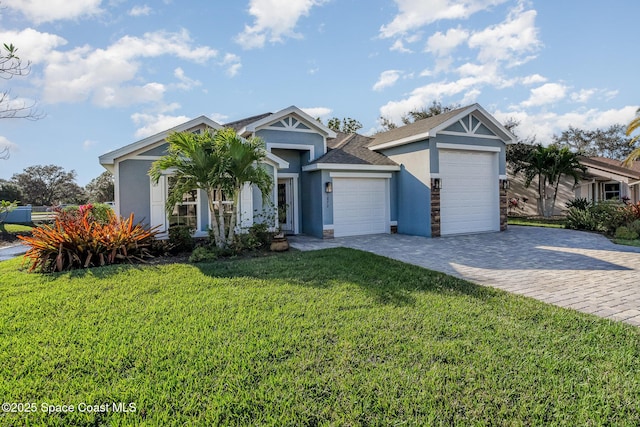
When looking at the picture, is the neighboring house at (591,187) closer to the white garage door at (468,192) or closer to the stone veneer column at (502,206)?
the stone veneer column at (502,206)

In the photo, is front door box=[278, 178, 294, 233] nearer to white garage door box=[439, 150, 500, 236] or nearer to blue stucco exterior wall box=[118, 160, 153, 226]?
blue stucco exterior wall box=[118, 160, 153, 226]

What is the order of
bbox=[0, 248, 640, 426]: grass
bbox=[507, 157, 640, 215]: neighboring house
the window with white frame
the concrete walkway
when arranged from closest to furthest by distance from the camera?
1. bbox=[0, 248, 640, 426]: grass
2. the concrete walkway
3. the window with white frame
4. bbox=[507, 157, 640, 215]: neighboring house

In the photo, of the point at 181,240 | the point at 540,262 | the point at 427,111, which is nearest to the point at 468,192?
the point at 540,262

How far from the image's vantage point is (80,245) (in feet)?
25.0

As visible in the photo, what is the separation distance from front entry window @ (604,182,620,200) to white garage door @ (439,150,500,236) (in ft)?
45.6

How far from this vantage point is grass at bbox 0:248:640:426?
259 centimetres

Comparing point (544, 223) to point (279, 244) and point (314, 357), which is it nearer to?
point (279, 244)

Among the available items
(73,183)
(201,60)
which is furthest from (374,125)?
(73,183)

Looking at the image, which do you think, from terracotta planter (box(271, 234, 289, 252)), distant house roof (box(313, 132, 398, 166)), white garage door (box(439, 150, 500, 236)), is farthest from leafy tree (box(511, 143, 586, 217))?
terracotta planter (box(271, 234, 289, 252))

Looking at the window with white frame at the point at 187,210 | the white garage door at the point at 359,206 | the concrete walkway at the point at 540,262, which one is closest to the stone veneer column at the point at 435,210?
the concrete walkway at the point at 540,262

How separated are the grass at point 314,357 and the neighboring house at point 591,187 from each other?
20.8 m

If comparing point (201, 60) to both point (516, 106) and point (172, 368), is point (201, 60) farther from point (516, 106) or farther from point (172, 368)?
point (516, 106)

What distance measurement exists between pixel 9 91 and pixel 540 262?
1314cm

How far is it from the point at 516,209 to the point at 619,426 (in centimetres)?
2355
